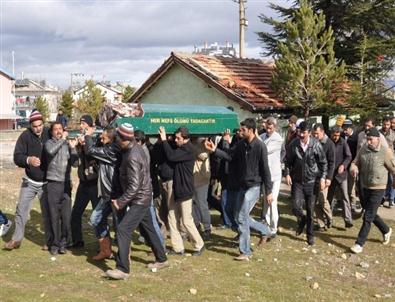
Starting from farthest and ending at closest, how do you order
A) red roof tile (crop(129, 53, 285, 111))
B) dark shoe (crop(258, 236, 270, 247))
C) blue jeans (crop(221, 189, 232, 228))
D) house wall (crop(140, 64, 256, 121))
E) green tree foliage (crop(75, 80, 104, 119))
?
green tree foliage (crop(75, 80, 104, 119)) → house wall (crop(140, 64, 256, 121)) → red roof tile (crop(129, 53, 285, 111)) → blue jeans (crop(221, 189, 232, 228)) → dark shoe (crop(258, 236, 270, 247))

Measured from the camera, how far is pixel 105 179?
6.68 meters

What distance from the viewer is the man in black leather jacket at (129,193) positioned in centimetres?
611

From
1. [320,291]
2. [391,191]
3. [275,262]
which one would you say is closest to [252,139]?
[275,262]

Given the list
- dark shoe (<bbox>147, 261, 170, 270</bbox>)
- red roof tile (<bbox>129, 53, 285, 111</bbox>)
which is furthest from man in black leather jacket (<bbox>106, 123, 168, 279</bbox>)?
red roof tile (<bbox>129, 53, 285, 111</bbox>)

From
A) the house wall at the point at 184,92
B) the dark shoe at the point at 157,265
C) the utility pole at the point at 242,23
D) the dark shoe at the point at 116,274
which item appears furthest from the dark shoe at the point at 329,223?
the utility pole at the point at 242,23

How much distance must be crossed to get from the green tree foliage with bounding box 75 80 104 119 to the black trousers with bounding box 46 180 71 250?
38385 millimetres

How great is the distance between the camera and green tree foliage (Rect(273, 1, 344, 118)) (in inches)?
510

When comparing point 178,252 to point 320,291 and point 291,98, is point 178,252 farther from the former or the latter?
point 291,98

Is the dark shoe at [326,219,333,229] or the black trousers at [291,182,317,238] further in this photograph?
the dark shoe at [326,219,333,229]

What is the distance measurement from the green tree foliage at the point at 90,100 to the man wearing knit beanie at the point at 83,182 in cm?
3819

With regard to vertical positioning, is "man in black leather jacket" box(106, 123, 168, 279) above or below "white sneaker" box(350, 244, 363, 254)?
above

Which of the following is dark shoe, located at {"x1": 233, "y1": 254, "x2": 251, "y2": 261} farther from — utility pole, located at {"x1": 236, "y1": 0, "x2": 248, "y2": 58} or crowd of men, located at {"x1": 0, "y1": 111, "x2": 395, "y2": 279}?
utility pole, located at {"x1": 236, "y1": 0, "x2": 248, "y2": 58}

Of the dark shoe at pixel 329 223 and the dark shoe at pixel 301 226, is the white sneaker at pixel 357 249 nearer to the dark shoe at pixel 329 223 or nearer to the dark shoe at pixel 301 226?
the dark shoe at pixel 301 226

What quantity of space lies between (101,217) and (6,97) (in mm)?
64955
